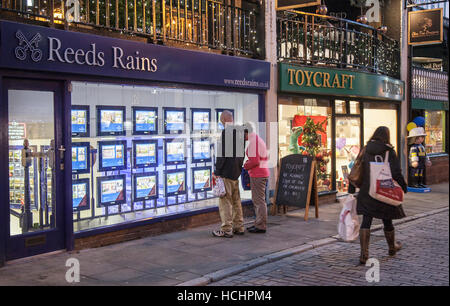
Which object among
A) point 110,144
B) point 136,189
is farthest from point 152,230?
point 110,144

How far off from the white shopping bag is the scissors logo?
4648mm

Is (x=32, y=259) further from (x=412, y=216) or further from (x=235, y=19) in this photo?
(x=412, y=216)

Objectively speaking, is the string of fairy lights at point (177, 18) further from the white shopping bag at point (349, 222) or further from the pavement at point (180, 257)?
the white shopping bag at point (349, 222)

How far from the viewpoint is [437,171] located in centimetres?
1816

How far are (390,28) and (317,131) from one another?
6.03m

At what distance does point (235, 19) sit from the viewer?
1094 centimetres

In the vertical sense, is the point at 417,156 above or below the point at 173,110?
below

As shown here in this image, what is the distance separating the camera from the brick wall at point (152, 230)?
314 inches

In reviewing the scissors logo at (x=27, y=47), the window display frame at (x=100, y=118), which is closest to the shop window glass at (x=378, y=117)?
the window display frame at (x=100, y=118)

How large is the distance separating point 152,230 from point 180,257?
1.64 m

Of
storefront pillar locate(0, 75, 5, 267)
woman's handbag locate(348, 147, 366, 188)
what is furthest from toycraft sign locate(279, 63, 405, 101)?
storefront pillar locate(0, 75, 5, 267)

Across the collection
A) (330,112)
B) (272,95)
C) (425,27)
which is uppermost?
(425,27)

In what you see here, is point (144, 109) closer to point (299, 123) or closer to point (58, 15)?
point (58, 15)

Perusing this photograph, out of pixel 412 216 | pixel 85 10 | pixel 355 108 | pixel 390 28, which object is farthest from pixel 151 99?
pixel 390 28
